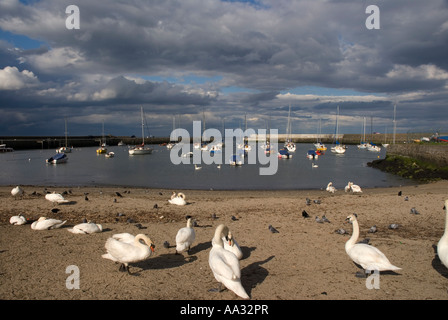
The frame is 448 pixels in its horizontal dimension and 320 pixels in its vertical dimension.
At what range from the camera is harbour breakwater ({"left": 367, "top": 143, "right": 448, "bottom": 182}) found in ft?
104

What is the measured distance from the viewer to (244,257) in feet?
28.7

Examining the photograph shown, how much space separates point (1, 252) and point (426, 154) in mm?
41674

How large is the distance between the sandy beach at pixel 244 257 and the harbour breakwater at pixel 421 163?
65.4 feet

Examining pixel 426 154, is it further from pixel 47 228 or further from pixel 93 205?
pixel 47 228

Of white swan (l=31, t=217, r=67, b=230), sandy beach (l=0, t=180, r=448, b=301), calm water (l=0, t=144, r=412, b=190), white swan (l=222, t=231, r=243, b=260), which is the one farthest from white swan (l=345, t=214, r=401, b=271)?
calm water (l=0, t=144, r=412, b=190)

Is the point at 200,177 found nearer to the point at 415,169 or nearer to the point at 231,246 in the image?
the point at 415,169

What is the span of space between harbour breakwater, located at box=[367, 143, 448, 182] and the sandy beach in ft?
65.4

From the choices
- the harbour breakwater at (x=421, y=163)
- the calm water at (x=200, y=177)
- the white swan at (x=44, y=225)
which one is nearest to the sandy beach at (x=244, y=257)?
the white swan at (x=44, y=225)

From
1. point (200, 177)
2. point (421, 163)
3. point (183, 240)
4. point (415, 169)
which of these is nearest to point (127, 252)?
point (183, 240)

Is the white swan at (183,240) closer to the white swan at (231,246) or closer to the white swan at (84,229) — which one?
the white swan at (231,246)

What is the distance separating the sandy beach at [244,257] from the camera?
6.55m

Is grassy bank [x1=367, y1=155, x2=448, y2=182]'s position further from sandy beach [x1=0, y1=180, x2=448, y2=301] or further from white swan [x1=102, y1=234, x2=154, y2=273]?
white swan [x1=102, y1=234, x2=154, y2=273]

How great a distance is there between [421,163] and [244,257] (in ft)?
120

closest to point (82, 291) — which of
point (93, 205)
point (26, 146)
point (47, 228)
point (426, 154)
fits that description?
point (47, 228)
